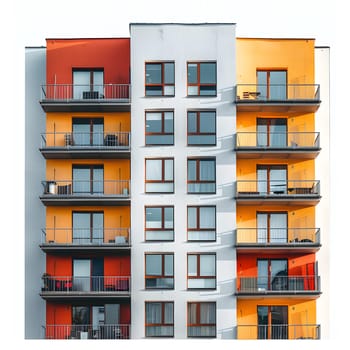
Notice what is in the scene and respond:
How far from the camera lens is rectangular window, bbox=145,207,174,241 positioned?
30016 mm

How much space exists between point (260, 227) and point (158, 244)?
415 centimetres

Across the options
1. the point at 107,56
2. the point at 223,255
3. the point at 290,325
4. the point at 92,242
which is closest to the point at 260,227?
the point at 223,255

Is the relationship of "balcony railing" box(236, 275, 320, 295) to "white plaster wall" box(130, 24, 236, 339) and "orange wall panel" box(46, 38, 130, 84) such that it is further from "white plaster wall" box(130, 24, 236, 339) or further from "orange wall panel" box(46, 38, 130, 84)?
"orange wall panel" box(46, 38, 130, 84)

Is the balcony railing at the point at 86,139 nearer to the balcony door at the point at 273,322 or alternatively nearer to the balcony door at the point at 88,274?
the balcony door at the point at 88,274

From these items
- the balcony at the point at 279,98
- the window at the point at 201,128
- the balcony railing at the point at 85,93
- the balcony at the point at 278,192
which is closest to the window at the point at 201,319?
the balcony at the point at 278,192

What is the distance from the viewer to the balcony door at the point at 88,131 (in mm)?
30578

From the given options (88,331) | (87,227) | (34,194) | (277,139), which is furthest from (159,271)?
(277,139)

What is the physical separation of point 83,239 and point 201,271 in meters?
4.85

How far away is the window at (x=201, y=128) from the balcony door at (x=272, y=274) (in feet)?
17.3

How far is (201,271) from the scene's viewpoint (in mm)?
29844

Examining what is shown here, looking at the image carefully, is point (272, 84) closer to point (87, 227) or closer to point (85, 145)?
point (85, 145)

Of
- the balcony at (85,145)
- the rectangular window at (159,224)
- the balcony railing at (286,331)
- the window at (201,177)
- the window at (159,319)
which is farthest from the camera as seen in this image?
the window at (201,177)

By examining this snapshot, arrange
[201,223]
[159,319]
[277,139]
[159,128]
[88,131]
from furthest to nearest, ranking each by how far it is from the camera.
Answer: [88,131], [277,139], [159,128], [201,223], [159,319]

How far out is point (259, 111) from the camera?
3072 cm
